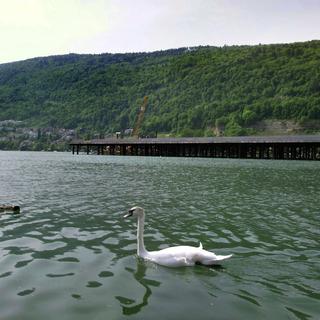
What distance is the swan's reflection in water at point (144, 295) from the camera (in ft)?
23.6

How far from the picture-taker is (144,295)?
784cm

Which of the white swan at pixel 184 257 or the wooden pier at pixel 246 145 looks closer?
the white swan at pixel 184 257

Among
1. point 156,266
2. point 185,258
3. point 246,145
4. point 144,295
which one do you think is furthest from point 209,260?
point 246,145

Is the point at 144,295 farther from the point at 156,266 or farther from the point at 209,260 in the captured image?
the point at 209,260

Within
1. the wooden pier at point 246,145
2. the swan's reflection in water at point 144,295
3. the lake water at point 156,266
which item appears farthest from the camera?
the wooden pier at point 246,145

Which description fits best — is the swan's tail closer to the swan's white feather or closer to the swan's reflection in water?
the swan's white feather

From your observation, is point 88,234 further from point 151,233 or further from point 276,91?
point 276,91

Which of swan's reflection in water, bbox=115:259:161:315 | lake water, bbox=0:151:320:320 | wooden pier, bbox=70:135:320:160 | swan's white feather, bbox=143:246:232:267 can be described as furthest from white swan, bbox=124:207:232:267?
wooden pier, bbox=70:135:320:160

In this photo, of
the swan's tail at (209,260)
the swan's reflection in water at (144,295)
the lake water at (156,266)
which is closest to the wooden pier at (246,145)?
the lake water at (156,266)

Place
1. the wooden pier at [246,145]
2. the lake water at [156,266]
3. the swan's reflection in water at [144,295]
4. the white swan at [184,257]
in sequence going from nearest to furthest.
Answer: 1. the swan's reflection in water at [144,295]
2. the lake water at [156,266]
3. the white swan at [184,257]
4. the wooden pier at [246,145]

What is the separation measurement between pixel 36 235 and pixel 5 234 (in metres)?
0.84

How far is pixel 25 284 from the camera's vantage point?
8.23m

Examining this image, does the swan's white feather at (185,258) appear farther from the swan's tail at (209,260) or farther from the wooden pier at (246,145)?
the wooden pier at (246,145)

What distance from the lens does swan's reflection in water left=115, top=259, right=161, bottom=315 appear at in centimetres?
719
